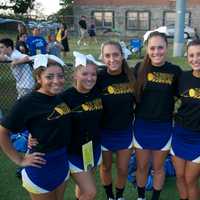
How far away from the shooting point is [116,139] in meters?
4.10

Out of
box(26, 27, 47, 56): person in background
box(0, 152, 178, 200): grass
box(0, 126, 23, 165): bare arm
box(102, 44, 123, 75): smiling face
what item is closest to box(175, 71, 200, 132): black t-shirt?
box(102, 44, 123, 75): smiling face

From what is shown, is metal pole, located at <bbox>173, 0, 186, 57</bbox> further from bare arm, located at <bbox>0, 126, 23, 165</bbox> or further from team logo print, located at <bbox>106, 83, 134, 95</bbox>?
bare arm, located at <bbox>0, 126, 23, 165</bbox>

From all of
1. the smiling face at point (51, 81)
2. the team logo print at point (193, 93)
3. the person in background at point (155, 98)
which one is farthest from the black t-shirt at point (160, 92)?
the smiling face at point (51, 81)

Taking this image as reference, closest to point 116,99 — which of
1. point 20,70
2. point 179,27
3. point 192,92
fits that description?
point 192,92

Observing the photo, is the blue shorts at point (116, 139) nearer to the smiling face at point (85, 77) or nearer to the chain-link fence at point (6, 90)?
the smiling face at point (85, 77)

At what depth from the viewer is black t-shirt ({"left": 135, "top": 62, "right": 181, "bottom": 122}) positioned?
3.97 m

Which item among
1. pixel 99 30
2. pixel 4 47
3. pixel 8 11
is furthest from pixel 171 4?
pixel 4 47

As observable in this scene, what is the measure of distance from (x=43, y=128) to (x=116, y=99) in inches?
41.1

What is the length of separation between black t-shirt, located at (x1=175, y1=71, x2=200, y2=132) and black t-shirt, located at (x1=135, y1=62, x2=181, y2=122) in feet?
0.53

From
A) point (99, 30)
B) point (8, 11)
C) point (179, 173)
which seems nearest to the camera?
point (179, 173)

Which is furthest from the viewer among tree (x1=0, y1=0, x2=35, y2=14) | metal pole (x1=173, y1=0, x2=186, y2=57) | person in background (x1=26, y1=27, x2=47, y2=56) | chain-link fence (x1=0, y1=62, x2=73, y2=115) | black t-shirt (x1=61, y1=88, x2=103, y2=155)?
tree (x1=0, y1=0, x2=35, y2=14)

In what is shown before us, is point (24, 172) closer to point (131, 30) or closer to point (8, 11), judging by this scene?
point (131, 30)

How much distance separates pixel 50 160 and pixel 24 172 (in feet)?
0.83

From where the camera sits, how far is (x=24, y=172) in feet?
10.8
